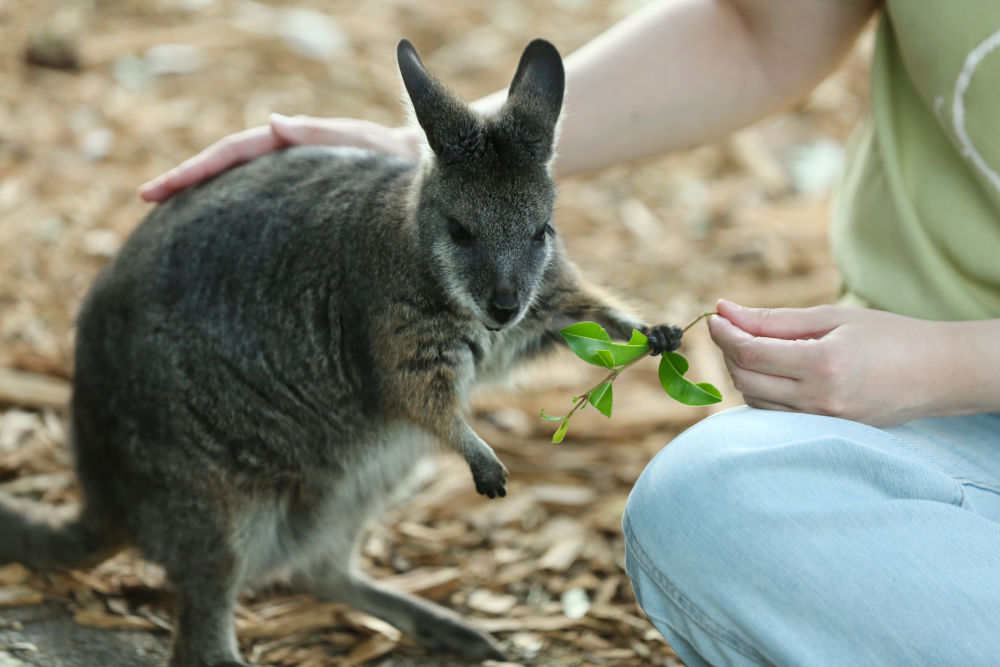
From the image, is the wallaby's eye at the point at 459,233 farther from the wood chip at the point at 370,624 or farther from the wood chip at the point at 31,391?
the wood chip at the point at 31,391

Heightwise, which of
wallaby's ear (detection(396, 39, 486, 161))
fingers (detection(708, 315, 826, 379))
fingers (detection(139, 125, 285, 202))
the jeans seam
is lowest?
the jeans seam

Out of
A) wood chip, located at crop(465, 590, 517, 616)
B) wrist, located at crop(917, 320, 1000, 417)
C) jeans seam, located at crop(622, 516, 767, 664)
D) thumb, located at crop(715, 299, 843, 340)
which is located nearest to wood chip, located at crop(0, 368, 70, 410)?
wood chip, located at crop(465, 590, 517, 616)

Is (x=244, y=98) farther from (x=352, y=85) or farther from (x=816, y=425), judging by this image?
(x=816, y=425)

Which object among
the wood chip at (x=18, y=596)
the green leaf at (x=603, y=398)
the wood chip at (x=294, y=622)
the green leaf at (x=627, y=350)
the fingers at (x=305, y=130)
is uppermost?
the fingers at (x=305, y=130)

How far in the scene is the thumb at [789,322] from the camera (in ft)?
6.38

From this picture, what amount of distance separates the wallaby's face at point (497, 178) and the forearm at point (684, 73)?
0.96 feet

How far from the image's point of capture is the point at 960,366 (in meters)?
1.91

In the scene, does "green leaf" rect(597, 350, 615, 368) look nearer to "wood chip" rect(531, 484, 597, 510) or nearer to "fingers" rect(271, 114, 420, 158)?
"fingers" rect(271, 114, 420, 158)

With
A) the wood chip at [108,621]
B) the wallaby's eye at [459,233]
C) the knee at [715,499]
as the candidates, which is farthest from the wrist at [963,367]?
the wood chip at [108,621]

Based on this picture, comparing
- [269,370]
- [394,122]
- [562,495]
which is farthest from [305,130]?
[394,122]

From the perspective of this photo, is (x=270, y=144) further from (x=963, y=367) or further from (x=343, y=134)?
(x=963, y=367)

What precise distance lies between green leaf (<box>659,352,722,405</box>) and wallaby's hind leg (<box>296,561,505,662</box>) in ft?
2.87

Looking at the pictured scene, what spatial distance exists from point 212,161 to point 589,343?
45.5 inches

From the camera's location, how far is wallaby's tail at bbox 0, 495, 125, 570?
2.63 meters
